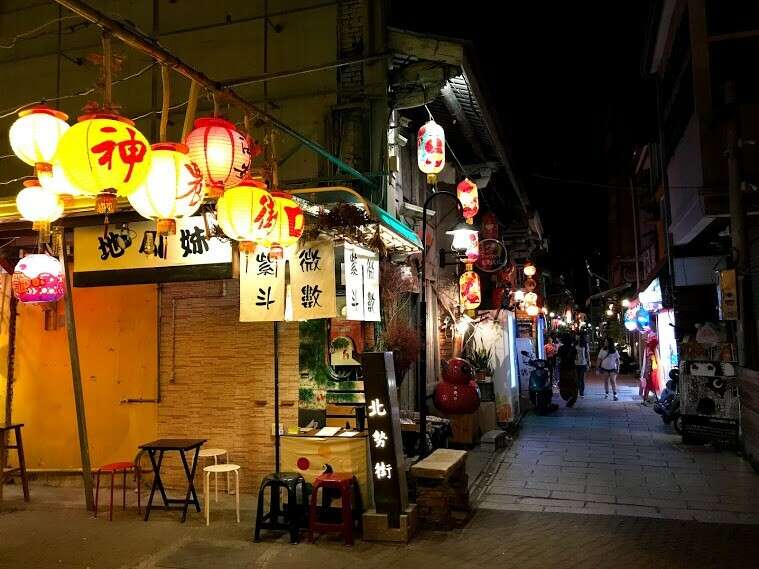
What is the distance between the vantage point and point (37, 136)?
6094 mm

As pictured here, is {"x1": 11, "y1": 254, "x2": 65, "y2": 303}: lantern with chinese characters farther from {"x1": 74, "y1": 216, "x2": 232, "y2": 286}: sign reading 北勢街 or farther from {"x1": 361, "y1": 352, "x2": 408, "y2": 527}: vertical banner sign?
{"x1": 361, "y1": 352, "x2": 408, "y2": 527}: vertical banner sign

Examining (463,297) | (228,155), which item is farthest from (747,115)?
(228,155)

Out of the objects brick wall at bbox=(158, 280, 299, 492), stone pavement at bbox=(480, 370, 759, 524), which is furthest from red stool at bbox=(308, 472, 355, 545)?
stone pavement at bbox=(480, 370, 759, 524)

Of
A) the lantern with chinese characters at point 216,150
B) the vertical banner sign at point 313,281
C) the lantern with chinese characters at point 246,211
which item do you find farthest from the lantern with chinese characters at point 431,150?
the lantern with chinese characters at point 216,150

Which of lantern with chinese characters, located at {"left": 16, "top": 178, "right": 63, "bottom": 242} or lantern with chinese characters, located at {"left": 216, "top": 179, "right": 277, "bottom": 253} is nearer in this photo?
lantern with chinese characters, located at {"left": 216, "top": 179, "right": 277, "bottom": 253}

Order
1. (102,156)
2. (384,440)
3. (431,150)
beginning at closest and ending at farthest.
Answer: (102,156) < (384,440) < (431,150)

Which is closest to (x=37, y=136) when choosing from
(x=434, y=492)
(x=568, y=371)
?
(x=434, y=492)

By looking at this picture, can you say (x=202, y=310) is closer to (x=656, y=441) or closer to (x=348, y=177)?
(x=348, y=177)

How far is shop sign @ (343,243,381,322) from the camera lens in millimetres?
9797

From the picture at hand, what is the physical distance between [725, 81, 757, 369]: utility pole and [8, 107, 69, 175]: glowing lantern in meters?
13.3

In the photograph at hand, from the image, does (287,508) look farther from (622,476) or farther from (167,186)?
(622,476)

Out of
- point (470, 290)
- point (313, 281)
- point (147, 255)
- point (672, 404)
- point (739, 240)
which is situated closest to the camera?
point (313, 281)

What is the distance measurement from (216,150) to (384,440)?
187 inches

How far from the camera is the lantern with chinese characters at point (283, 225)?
7875mm
